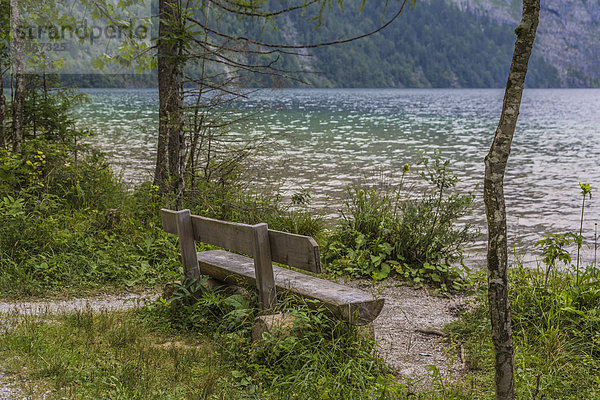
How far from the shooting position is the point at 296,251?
4301 mm

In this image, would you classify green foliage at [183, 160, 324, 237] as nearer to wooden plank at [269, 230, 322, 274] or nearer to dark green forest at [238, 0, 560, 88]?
wooden plank at [269, 230, 322, 274]

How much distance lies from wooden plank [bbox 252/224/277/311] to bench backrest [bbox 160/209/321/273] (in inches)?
1.7

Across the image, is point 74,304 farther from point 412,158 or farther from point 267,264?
point 412,158

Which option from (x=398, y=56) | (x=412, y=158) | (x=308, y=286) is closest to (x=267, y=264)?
(x=308, y=286)

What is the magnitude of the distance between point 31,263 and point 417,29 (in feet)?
665

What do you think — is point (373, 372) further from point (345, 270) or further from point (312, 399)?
point (345, 270)

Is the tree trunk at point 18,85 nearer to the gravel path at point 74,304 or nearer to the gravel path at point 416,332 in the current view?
the gravel path at point 74,304

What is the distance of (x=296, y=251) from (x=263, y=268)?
1.28 feet

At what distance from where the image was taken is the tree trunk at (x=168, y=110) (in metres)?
8.52

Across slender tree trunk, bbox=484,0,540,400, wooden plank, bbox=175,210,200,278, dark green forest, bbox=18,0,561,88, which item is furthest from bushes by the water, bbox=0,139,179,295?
dark green forest, bbox=18,0,561,88

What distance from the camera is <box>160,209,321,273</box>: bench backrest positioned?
4215 mm

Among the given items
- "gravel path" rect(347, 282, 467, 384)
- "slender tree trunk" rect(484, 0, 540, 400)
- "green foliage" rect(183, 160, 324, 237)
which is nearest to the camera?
"slender tree trunk" rect(484, 0, 540, 400)

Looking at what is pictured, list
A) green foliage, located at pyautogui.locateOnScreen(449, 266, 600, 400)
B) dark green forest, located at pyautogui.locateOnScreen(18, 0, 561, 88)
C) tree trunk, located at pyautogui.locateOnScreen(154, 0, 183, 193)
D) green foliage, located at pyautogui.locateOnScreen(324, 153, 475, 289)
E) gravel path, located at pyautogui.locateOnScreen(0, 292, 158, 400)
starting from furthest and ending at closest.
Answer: dark green forest, located at pyautogui.locateOnScreen(18, 0, 561, 88) → tree trunk, located at pyautogui.locateOnScreen(154, 0, 183, 193) → green foliage, located at pyautogui.locateOnScreen(324, 153, 475, 289) → gravel path, located at pyautogui.locateOnScreen(0, 292, 158, 400) → green foliage, located at pyautogui.locateOnScreen(449, 266, 600, 400)

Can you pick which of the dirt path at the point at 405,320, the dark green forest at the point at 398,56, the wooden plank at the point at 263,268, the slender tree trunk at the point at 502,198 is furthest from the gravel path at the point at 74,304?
the dark green forest at the point at 398,56
